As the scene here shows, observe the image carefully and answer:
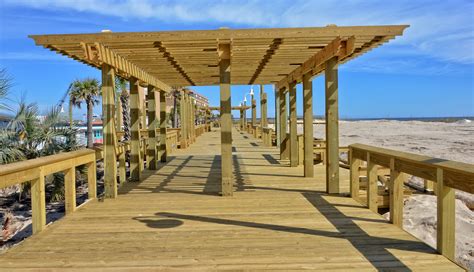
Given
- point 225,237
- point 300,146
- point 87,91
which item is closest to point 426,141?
point 87,91

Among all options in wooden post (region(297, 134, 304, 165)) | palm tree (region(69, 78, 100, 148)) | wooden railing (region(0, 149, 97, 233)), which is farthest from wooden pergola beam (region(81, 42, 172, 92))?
palm tree (region(69, 78, 100, 148))

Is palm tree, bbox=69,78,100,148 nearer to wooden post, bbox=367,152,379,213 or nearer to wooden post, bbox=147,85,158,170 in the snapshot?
wooden post, bbox=147,85,158,170

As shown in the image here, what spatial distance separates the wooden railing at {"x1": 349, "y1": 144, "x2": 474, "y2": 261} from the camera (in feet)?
10.9

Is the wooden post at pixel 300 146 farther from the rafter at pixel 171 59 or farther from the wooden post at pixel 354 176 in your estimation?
the wooden post at pixel 354 176

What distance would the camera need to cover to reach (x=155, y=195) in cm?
665

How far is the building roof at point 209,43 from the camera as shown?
5594mm

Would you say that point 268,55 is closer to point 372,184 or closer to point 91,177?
point 372,184

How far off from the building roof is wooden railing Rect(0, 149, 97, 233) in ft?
5.20

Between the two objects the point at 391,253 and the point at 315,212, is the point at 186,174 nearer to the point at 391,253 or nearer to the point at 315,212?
the point at 315,212

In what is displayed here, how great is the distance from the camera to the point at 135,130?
800 centimetres

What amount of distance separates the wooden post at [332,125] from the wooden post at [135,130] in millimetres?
3780

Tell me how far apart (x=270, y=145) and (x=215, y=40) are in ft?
37.9

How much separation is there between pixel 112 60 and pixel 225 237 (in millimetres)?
3594

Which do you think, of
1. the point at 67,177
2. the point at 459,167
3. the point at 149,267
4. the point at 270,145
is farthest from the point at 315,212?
the point at 270,145
